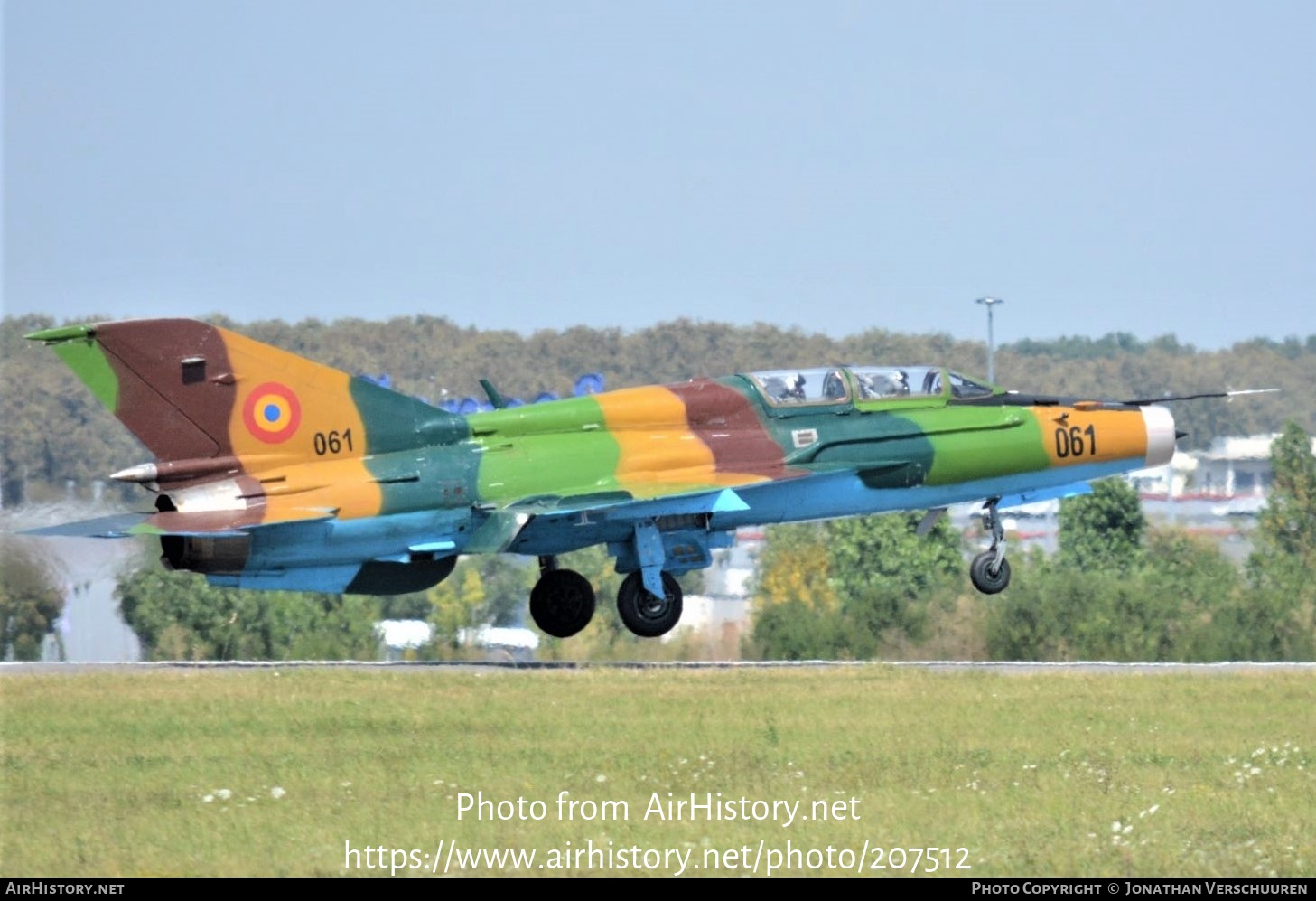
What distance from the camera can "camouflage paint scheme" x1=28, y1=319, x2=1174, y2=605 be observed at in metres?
20.1

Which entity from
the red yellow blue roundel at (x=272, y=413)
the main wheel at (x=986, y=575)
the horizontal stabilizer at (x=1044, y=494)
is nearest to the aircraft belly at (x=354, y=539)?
the red yellow blue roundel at (x=272, y=413)

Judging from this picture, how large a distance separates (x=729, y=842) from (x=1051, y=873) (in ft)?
6.48

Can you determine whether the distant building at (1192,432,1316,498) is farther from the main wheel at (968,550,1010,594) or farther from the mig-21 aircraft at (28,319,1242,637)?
the mig-21 aircraft at (28,319,1242,637)

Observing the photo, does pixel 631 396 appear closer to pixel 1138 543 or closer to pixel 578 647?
pixel 578 647

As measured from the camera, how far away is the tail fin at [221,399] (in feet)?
65.5

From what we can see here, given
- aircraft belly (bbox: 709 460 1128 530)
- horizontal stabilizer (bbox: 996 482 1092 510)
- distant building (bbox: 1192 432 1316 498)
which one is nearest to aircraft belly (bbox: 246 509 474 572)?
aircraft belly (bbox: 709 460 1128 530)

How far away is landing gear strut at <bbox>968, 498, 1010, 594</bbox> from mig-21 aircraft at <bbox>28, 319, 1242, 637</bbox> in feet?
0.09

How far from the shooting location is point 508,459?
21.5 m

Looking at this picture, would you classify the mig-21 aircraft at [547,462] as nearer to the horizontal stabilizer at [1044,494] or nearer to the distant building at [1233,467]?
the horizontal stabilizer at [1044,494]

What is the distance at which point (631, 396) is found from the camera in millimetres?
22422

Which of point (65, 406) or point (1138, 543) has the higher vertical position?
point (65, 406)

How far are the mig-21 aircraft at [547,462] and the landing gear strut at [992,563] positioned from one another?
0.03 meters

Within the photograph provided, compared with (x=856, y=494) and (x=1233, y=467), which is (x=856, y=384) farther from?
(x=1233, y=467)
